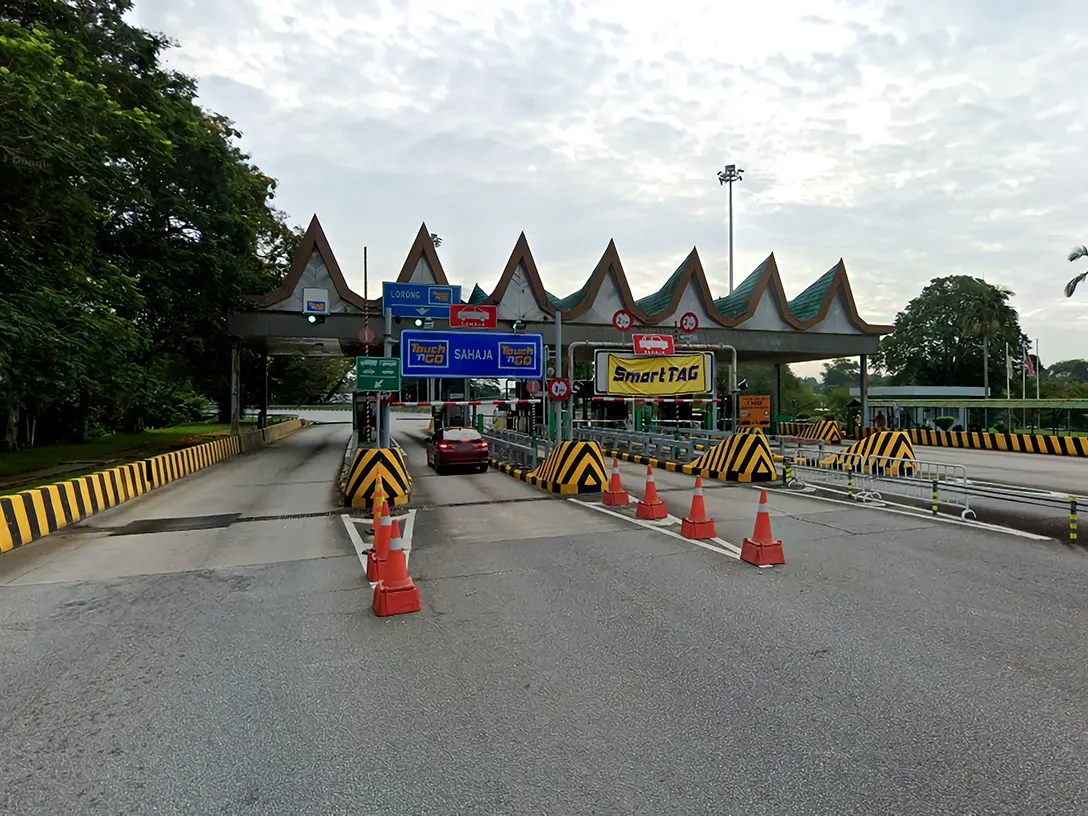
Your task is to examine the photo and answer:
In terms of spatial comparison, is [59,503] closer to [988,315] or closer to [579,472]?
[579,472]

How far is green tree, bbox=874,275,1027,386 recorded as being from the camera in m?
69.4

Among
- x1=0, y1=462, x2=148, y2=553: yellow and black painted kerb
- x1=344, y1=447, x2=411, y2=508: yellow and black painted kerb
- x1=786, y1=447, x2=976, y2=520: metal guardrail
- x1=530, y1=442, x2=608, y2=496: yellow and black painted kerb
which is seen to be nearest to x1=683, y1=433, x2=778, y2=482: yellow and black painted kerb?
x1=786, y1=447, x2=976, y2=520: metal guardrail

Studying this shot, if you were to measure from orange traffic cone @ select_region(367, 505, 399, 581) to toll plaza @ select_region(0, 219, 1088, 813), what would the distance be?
5 centimetres

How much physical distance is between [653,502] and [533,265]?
2304 centimetres

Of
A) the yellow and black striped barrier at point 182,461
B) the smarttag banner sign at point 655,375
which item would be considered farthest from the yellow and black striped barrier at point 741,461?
the yellow and black striped barrier at point 182,461

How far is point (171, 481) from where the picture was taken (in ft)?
57.6

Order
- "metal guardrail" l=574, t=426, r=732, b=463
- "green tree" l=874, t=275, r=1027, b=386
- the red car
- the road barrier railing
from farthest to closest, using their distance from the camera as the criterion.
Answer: "green tree" l=874, t=275, r=1027, b=386
the road barrier railing
"metal guardrail" l=574, t=426, r=732, b=463
the red car

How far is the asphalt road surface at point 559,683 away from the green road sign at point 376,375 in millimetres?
5992

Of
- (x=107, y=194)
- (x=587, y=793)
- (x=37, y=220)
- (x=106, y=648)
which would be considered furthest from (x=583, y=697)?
(x=107, y=194)

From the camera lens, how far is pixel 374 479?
41.2ft

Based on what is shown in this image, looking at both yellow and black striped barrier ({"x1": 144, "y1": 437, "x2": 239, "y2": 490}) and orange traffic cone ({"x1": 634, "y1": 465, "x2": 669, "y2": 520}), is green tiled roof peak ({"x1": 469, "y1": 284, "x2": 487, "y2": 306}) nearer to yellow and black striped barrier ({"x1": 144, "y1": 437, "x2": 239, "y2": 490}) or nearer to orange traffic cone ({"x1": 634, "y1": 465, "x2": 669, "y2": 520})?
yellow and black striped barrier ({"x1": 144, "y1": 437, "x2": 239, "y2": 490})

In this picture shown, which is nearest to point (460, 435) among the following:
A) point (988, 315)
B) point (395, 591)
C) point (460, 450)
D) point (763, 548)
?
point (460, 450)

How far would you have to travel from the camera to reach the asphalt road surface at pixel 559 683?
3199 mm

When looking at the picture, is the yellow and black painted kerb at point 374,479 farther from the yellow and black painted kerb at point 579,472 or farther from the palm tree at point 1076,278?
the palm tree at point 1076,278
